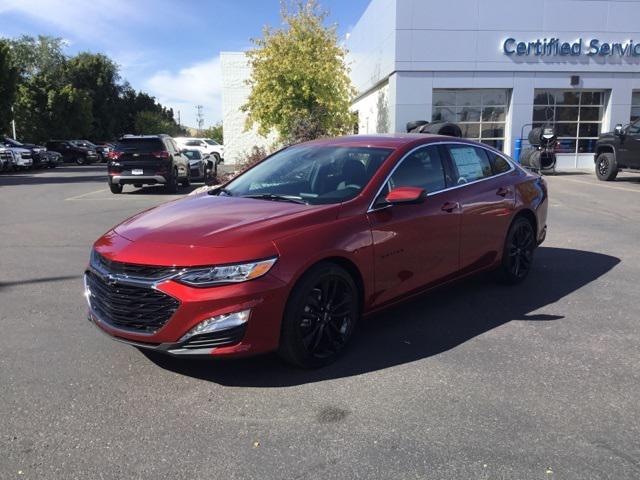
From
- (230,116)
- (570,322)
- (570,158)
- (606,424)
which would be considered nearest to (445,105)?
(570,158)

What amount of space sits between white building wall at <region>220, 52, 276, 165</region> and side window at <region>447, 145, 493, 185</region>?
29.9 m

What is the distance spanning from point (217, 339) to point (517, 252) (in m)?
3.78

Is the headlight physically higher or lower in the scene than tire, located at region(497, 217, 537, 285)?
higher

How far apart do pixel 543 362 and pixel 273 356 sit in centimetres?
199

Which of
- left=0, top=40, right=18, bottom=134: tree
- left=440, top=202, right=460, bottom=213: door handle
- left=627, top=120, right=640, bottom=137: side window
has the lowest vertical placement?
left=440, top=202, right=460, bottom=213: door handle

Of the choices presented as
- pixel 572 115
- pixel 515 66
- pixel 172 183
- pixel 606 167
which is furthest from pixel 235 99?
pixel 606 167

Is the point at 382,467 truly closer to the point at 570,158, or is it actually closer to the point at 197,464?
the point at 197,464

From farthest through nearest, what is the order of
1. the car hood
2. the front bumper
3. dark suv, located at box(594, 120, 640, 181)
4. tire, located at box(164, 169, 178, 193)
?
1. tire, located at box(164, 169, 178, 193)
2. dark suv, located at box(594, 120, 640, 181)
3. the car hood
4. the front bumper

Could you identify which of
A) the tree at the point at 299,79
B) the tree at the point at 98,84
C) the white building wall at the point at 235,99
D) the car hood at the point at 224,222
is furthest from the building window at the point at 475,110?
the tree at the point at 98,84

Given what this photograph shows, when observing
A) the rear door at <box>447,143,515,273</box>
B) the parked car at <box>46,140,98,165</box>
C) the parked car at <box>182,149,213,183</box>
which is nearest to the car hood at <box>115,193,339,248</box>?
the rear door at <box>447,143,515,273</box>

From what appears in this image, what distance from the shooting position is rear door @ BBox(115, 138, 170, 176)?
16.2m

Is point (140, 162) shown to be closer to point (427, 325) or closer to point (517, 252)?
point (517, 252)

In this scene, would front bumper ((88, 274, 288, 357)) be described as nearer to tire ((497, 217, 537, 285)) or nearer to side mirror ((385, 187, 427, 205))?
side mirror ((385, 187, 427, 205))

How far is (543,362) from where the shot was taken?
4.10m
